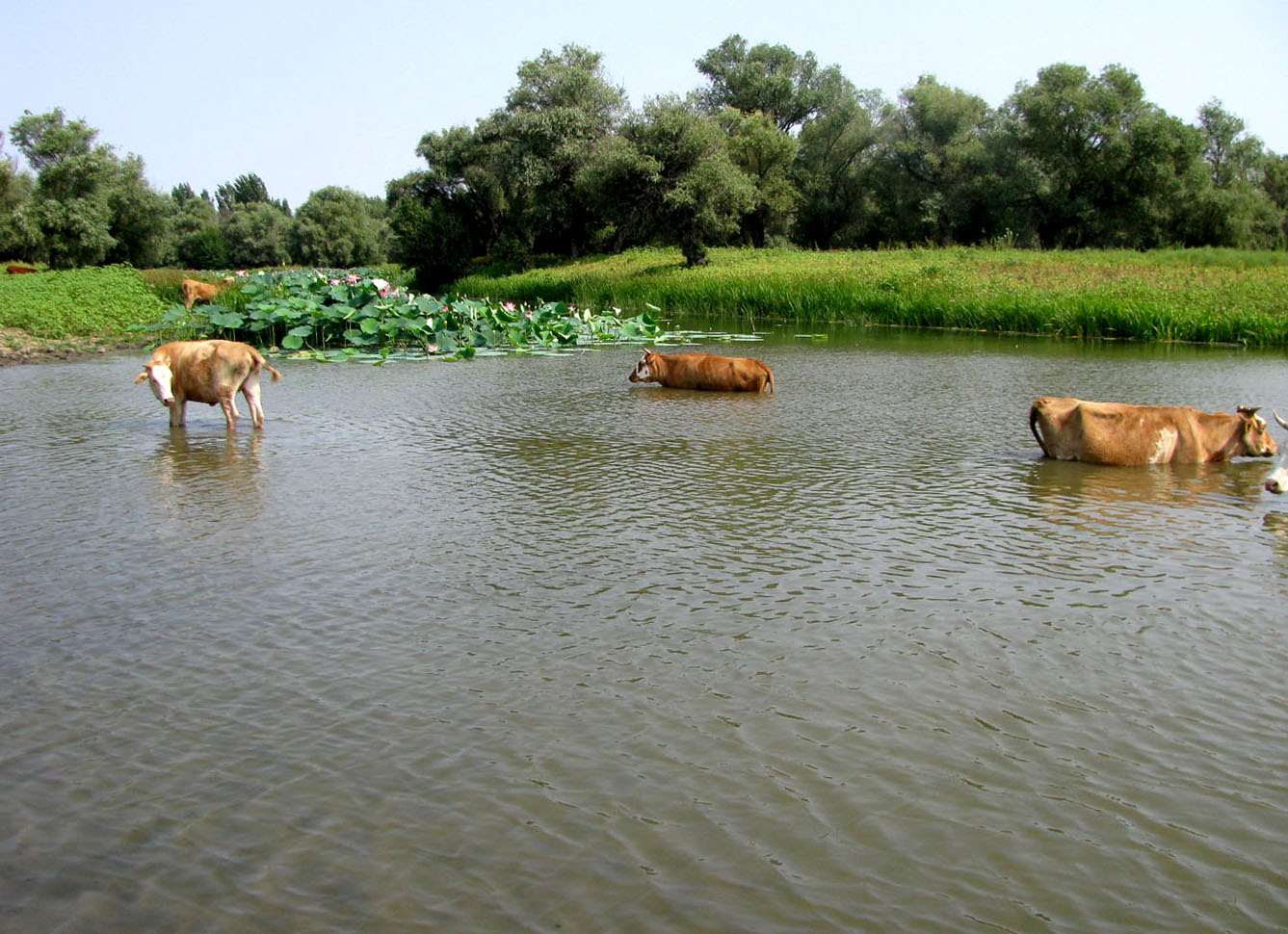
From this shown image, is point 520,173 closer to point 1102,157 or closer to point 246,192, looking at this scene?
point 1102,157

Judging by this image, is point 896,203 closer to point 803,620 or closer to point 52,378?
point 52,378

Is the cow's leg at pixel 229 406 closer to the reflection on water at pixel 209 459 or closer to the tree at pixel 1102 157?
the reflection on water at pixel 209 459

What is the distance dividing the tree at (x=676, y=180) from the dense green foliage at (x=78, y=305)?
Result: 68.2 ft

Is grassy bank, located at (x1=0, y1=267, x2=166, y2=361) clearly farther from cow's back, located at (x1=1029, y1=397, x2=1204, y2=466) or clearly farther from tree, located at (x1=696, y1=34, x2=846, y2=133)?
tree, located at (x1=696, y1=34, x2=846, y2=133)

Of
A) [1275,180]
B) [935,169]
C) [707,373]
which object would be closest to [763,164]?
[935,169]

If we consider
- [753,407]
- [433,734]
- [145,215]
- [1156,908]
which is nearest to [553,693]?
[433,734]

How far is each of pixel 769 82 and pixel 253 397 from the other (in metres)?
69.9

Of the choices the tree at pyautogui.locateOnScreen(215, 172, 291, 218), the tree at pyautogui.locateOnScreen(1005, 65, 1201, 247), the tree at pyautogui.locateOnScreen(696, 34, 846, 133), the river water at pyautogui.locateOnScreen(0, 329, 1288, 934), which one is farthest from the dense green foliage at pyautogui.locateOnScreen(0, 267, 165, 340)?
the tree at pyautogui.locateOnScreen(215, 172, 291, 218)

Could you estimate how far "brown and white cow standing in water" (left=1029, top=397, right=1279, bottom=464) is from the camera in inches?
402

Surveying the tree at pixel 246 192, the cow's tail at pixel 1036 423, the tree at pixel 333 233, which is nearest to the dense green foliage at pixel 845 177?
the tree at pixel 333 233

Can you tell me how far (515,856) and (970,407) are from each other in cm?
1161

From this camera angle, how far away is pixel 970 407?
46.2 ft

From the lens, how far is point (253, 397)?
1243 cm

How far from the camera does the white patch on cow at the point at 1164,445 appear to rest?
10.2 metres
